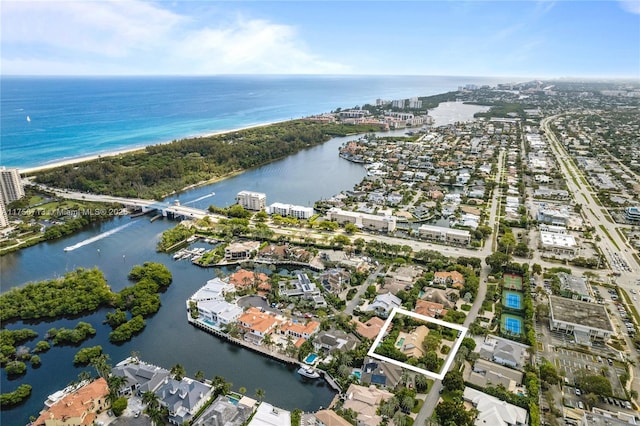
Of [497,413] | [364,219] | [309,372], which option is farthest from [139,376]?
[364,219]

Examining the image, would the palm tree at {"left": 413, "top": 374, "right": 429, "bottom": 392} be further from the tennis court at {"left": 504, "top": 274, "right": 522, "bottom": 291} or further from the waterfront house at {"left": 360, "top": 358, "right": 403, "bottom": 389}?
the tennis court at {"left": 504, "top": 274, "right": 522, "bottom": 291}

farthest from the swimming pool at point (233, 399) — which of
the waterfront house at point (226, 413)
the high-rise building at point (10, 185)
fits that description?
the high-rise building at point (10, 185)

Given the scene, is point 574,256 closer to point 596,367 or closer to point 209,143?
point 596,367

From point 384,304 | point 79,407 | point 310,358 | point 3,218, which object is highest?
point 3,218

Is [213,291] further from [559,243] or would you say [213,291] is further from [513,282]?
[559,243]

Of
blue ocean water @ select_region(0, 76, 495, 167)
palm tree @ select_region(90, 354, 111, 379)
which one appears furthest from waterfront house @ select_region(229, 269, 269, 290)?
blue ocean water @ select_region(0, 76, 495, 167)

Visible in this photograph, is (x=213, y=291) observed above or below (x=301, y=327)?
above
